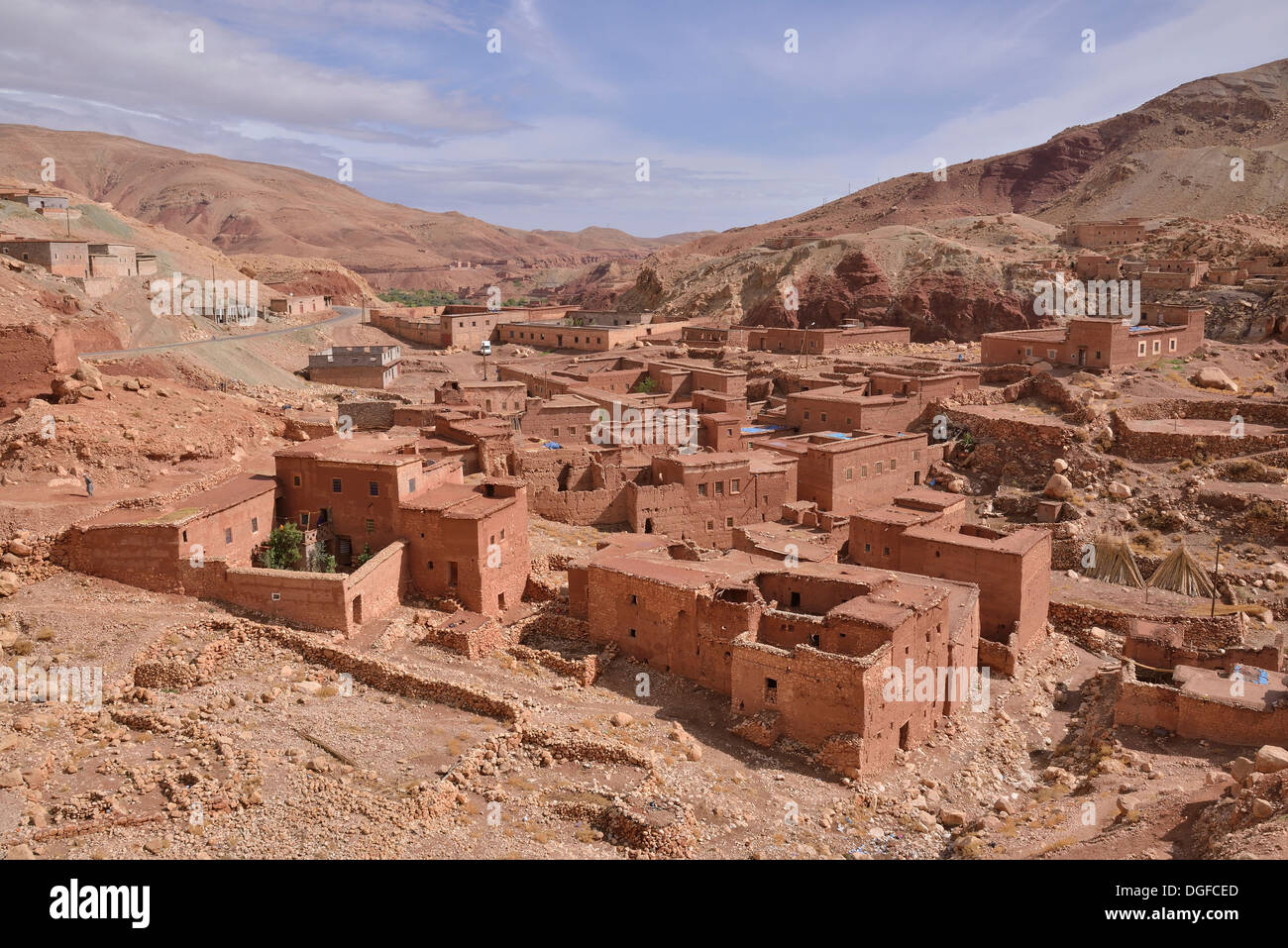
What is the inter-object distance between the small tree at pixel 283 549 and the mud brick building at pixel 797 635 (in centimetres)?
571

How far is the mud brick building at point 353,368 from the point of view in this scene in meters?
43.3

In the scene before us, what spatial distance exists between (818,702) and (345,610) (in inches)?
344

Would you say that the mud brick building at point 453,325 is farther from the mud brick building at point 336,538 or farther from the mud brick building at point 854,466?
the mud brick building at point 336,538

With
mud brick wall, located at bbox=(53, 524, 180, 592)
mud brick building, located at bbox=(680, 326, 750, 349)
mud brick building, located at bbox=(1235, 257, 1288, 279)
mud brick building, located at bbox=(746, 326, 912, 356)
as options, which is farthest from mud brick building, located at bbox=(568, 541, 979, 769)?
mud brick building, located at bbox=(1235, 257, 1288, 279)

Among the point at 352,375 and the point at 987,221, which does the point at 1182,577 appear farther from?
the point at 987,221

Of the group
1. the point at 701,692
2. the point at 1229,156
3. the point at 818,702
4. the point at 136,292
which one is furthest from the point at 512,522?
the point at 1229,156

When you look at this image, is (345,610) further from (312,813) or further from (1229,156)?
(1229,156)

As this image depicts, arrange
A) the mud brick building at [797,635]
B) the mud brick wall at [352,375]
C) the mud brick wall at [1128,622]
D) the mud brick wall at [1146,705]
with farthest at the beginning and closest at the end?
the mud brick wall at [352,375] < the mud brick wall at [1128,622] < the mud brick wall at [1146,705] < the mud brick building at [797,635]

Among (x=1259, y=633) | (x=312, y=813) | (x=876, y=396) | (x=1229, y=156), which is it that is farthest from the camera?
(x=1229, y=156)

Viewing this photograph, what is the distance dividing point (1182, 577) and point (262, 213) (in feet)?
491

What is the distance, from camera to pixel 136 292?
148ft

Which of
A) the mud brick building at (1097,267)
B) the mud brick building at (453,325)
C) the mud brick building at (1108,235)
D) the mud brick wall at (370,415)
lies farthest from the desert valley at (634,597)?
the mud brick building at (1108,235)

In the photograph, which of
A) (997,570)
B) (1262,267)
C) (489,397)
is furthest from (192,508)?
(1262,267)

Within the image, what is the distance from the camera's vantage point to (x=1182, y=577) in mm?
27469
